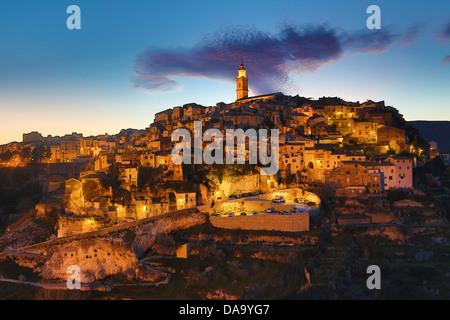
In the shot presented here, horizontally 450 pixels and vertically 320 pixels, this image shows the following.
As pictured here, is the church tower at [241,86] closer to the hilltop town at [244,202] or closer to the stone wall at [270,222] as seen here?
the hilltop town at [244,202]

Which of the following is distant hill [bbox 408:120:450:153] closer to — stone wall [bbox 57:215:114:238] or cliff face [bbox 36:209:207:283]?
cliff face [bbox 36:209:207:283]

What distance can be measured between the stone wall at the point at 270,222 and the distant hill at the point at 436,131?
47.6 m

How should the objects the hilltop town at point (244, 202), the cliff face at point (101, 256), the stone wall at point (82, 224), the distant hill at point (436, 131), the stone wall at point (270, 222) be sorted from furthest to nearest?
1. the distant hill at point (436, 131)
2. the stone wall at point (82, 224)
3. the stone wall at point (270, 222)
4. the hilltop town at point (244, 202)
5. the cliff face at point (101, 256)

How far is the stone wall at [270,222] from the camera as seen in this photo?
27359 mm

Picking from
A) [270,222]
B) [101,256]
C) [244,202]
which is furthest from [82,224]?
[270,222]

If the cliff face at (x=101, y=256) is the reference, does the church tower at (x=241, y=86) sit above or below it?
above

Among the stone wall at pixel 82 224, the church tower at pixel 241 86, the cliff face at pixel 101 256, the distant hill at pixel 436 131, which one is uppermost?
the church tower at pixel 241 86

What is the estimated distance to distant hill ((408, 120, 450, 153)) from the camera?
65625 millimetres

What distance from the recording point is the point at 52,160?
55750 millimetres

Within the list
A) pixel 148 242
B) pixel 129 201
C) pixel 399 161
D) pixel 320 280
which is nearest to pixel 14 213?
pixel 129 201

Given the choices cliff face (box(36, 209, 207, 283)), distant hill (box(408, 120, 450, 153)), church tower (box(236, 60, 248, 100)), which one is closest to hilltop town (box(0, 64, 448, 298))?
cliff face (box(36, 209, 207, 283))

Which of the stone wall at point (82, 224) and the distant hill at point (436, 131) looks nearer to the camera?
the stone wall at point (82, 224)

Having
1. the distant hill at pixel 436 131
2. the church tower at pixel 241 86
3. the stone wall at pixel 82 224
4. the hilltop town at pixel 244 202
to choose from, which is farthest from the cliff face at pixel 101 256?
the distant hill at pixel 436 131
